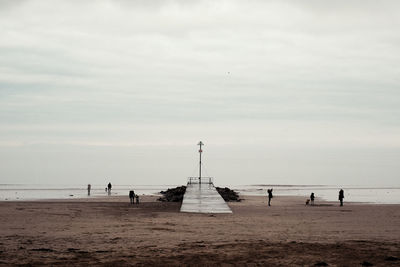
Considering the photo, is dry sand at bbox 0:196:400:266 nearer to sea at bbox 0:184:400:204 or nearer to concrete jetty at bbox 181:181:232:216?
concrete jetty at bbox 181:181:232:216

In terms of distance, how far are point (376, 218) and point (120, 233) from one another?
15.8 m

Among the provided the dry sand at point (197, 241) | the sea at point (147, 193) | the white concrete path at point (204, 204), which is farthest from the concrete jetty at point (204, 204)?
the sea at point (147, 193)

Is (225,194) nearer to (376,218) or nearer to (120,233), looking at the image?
(376,218)

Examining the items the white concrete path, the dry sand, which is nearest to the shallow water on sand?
the white concrete path

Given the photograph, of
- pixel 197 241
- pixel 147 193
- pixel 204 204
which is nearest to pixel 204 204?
pixel 204 204

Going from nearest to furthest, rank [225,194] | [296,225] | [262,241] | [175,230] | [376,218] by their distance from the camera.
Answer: [262,241] < [175,230] < [296,225] < [376,218] < [225,194]

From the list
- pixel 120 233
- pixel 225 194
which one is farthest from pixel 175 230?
pixel 225 194

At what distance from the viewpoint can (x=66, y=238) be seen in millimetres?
18812

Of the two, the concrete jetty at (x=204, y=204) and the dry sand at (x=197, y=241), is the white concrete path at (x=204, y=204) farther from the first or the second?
the dry sand at (x=197, y=241)

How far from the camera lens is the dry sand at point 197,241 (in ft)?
47.0

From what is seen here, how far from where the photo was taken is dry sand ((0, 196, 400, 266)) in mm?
14312

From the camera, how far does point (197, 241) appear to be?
18172 millimetres

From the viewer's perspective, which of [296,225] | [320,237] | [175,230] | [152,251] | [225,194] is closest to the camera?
[152,251]

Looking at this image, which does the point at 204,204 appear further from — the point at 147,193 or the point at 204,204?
the point at 147,193
